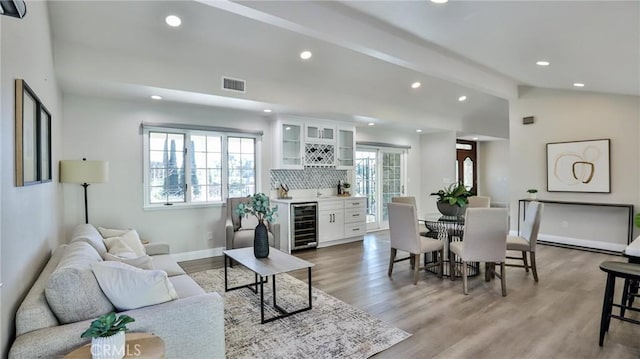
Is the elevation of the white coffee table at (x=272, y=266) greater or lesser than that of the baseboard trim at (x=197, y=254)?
greater

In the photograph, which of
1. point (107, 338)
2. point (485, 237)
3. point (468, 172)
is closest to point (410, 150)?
point (468, 172)

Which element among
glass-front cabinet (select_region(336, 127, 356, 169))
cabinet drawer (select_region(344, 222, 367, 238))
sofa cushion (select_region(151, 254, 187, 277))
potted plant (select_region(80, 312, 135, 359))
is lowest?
cabinet drawer (select_region(344, 222, 367, 238))

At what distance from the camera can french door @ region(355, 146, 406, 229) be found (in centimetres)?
751

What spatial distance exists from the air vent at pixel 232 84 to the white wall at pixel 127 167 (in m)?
0.91

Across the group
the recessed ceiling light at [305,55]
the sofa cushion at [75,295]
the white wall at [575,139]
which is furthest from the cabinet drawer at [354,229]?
the sofa cushion at [75,295]

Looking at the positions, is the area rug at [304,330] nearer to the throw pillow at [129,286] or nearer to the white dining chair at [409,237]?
A: the throw pillow at [129,286]

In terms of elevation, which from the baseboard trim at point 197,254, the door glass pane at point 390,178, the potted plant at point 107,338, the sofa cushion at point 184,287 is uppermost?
the door glass pane at point 390,178

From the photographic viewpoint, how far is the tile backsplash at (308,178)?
5.98m

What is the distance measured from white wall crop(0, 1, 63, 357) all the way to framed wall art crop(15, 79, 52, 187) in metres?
0.06

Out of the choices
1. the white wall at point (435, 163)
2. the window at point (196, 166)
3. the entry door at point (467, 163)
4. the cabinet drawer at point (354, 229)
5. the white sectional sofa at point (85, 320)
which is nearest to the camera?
the white sectional sofa at point (85, 320)

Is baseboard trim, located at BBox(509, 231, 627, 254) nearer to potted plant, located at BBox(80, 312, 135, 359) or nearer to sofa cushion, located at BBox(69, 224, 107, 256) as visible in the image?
potted plant, located at BBox(80, 312, 135, 359)

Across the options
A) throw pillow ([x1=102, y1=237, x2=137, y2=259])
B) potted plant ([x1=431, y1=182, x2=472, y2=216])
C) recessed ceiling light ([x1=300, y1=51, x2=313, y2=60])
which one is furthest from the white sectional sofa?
recessed ceiling light ([x1=300, y1=51, x2=313, y2=60])

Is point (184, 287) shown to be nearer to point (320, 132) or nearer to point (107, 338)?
point (107, 338)

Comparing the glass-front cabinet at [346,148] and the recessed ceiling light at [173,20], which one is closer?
the recessed ceiling light at [173,20]
